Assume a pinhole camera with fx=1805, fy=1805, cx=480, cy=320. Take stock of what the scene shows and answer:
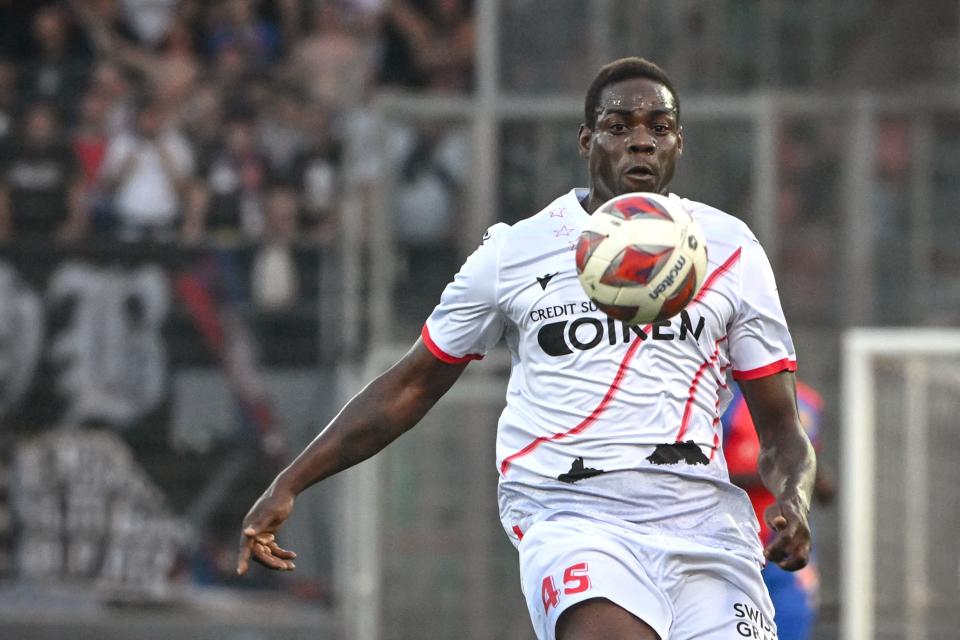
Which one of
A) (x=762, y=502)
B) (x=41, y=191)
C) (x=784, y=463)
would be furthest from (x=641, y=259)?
(x=41, y=191)

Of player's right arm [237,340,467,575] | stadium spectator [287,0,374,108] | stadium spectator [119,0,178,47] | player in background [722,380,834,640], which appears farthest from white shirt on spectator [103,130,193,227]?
player's right arm [237,340,467,575]

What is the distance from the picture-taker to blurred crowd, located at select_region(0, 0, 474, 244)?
1180 cm

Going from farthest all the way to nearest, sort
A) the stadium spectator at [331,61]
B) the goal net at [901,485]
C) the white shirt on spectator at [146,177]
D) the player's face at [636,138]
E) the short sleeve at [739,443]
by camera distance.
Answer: the stadium spectator at [331,61]
the white shirt on spectator at [146,177]
the goal net at [901,485]
the short sleeve at [739,443]
the player's face at [636,138]

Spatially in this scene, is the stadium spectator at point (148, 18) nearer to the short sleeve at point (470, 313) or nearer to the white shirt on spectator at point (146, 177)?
the white shirt on spectator at point (146, 177)

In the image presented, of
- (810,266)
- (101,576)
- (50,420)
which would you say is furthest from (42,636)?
(810,266)

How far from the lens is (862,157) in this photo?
33.7 feet

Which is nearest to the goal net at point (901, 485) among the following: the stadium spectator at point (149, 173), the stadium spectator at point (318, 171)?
the stadium spectator at point (318, 171)

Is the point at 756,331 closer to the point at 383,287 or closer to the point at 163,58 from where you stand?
the point at 383,287

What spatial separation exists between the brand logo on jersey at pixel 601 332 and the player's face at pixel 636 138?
370mm

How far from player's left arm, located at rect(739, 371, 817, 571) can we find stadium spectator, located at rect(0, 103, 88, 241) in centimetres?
767

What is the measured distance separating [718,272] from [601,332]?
14.0 inches

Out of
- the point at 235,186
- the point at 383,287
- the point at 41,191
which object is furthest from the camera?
the point at 235,186

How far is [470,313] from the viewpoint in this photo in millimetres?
5039

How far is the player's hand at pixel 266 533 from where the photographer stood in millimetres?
4910
